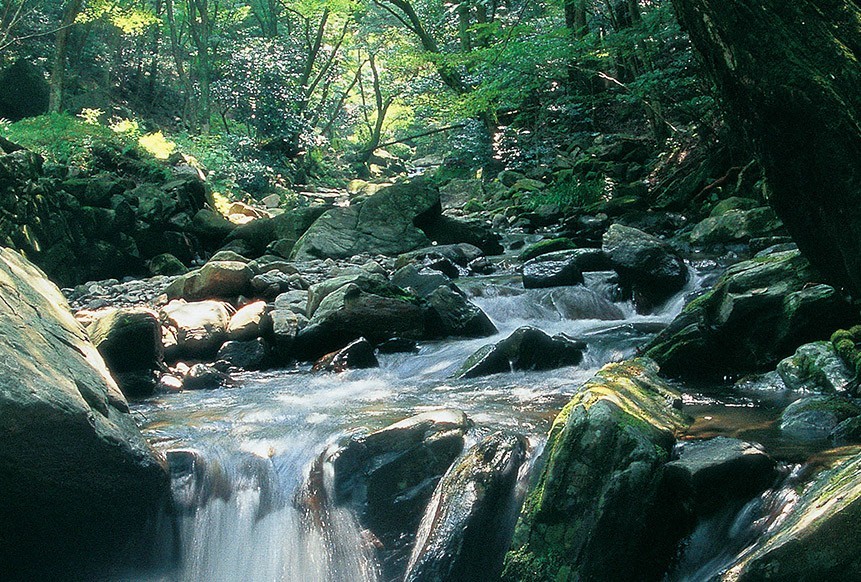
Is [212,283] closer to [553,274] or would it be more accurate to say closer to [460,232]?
[553,274]

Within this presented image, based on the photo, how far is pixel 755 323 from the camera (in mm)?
6496

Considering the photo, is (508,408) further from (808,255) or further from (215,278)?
(215,278)

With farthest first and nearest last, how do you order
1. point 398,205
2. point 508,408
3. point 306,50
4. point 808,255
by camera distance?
point 306,50
point 398,205
point 508,408
point 808,255

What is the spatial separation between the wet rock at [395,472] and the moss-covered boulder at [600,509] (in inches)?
32.0

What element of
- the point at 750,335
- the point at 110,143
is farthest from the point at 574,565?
the point at 110,143

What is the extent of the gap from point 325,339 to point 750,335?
179 inches

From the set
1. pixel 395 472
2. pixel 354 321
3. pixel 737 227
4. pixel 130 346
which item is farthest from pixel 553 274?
pixel 395 472

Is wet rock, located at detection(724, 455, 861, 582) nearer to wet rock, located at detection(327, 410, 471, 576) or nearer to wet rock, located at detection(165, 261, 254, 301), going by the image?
wet rock, located at detection(327, 410, 471, 576)

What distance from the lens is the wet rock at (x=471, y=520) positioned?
407cm

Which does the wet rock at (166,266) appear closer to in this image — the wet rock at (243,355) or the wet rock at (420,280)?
the wet rock at (420,280)

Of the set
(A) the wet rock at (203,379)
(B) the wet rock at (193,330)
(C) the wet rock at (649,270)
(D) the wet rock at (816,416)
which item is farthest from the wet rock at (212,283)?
(D) the wet rock at (816,416)

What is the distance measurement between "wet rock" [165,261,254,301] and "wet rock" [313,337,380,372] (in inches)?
115

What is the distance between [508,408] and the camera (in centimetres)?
596

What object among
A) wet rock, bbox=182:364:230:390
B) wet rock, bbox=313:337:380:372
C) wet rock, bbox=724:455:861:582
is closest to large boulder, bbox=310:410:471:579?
wet rock, bbox=724:455:861:582
